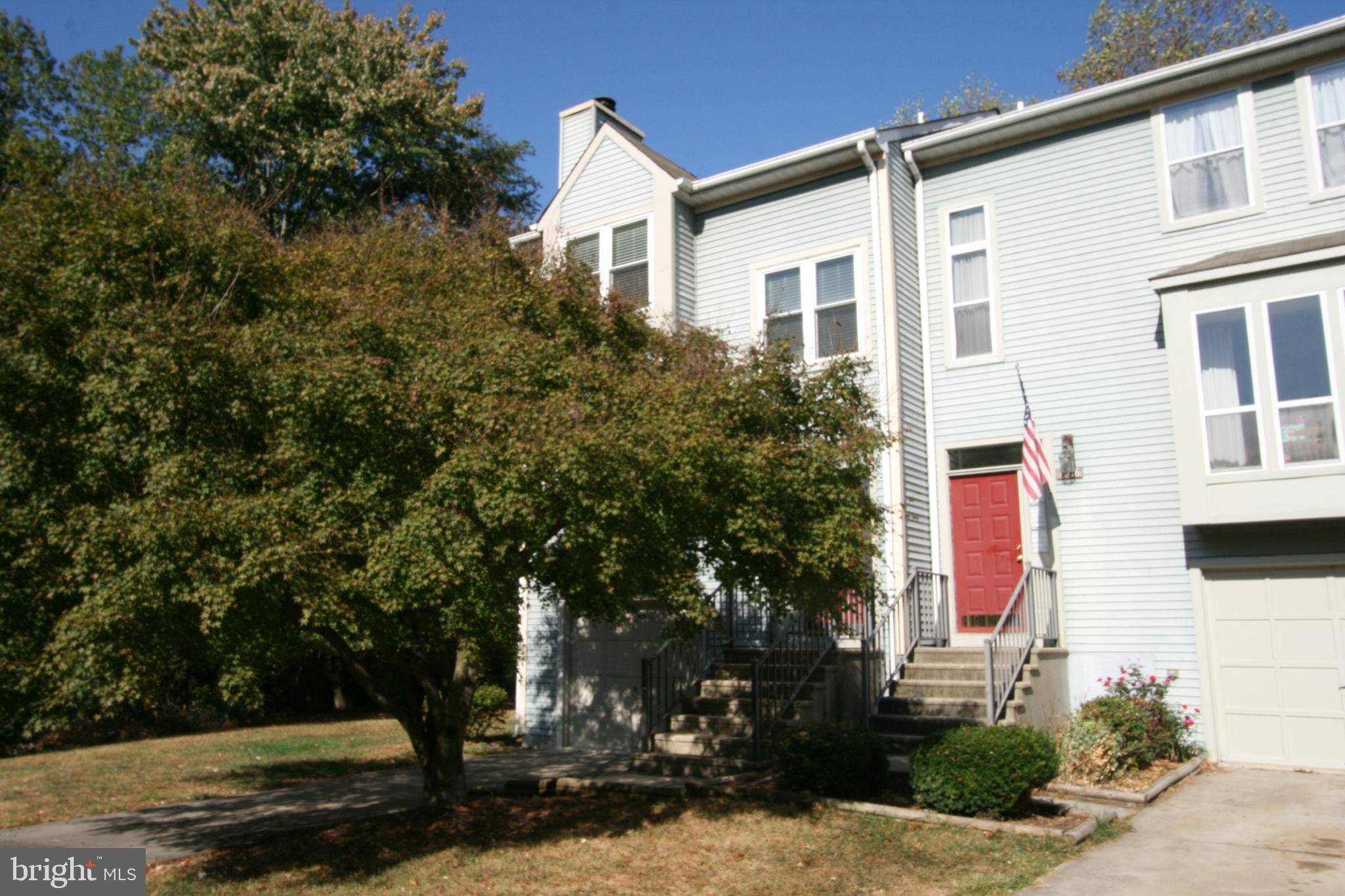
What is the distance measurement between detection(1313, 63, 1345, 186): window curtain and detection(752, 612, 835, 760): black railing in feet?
26.5

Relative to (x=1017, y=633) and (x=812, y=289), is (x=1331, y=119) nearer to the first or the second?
(x=812, y=289)

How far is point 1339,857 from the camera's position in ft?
26.0

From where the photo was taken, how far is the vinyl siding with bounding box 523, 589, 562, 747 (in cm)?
1560

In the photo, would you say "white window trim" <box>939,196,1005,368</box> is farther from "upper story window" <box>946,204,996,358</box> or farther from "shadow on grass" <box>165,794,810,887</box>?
"shadow on grass" <box>165,794,810,887</box>

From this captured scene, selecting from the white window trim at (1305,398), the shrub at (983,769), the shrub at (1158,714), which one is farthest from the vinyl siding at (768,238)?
the shrub at (983,769)

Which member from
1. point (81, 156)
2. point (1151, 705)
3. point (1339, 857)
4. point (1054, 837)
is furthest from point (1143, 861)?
point (81, 156)

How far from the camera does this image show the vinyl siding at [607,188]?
53.8ft

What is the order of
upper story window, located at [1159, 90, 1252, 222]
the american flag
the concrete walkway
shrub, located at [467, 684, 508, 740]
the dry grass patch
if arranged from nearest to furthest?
the dry grass patch, the concrete walkway, upper story window, located at [1159, 90, 1252, 222], the american flag, shrub, located at [467, 684, 508, 740]

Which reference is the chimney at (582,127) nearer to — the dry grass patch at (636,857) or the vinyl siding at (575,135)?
the vinyl siding at (575,135)

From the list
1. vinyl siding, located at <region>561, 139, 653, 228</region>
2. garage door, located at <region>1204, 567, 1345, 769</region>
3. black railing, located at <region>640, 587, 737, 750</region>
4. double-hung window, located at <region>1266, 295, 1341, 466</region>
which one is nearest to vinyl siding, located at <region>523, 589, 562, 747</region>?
black railing, located at <region>640, 587, 737, 750</region>

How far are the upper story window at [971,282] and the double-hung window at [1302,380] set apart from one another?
3.63m

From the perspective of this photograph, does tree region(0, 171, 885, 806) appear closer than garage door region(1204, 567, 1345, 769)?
Yes

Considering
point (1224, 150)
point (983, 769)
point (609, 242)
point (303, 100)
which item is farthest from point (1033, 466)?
point (303, 100)

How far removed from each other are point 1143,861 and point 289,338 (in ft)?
25.8
